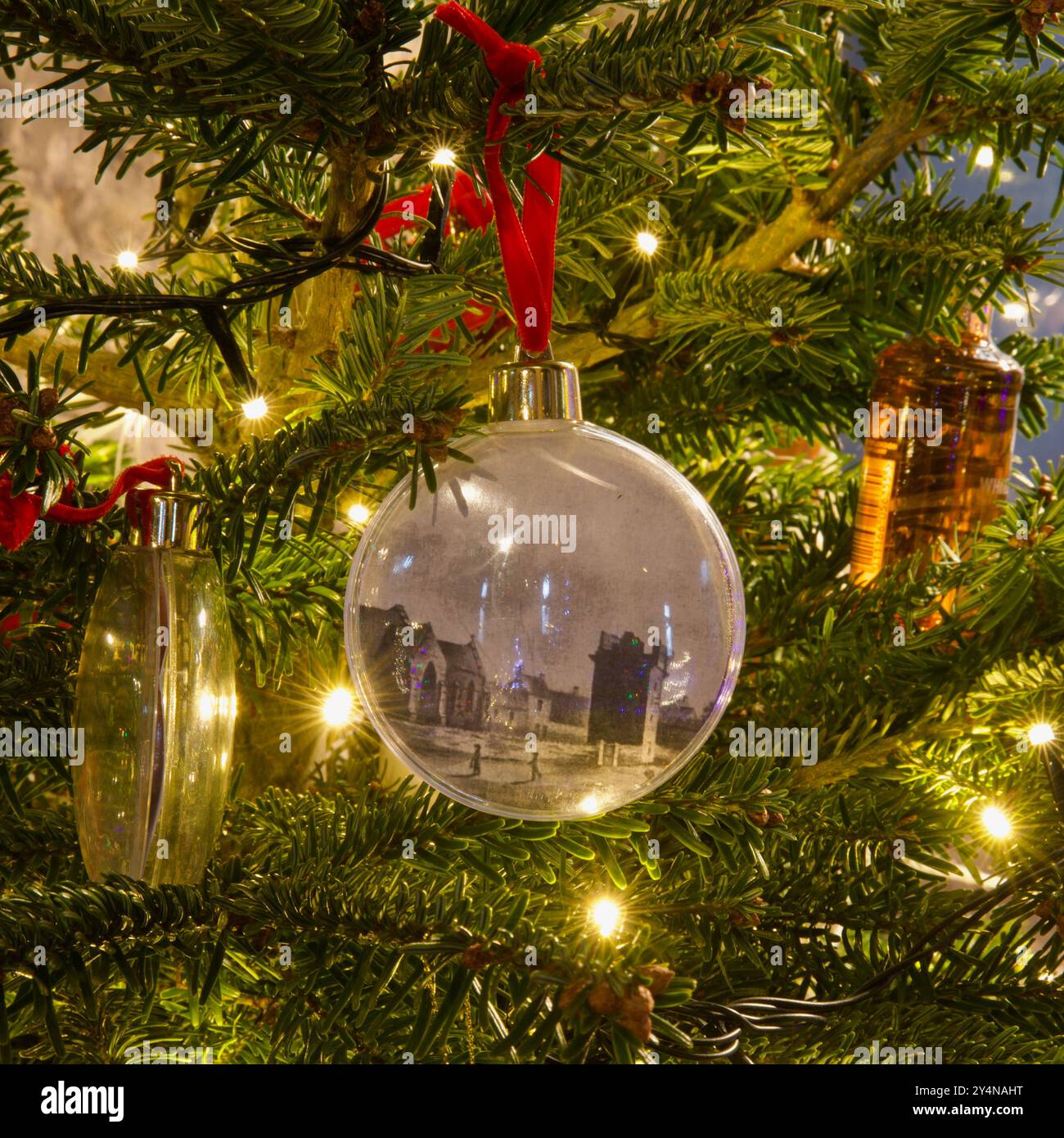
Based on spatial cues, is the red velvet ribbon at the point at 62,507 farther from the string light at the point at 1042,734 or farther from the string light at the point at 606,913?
the string light at the point at 1042,734

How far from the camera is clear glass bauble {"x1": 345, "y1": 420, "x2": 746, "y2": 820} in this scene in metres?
0.36

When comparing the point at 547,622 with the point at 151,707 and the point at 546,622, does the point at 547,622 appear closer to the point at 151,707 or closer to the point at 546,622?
the point at 546,622

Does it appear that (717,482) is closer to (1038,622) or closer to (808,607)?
(808,607)

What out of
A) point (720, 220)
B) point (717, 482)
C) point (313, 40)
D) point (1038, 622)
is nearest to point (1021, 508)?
point (1038, 622)

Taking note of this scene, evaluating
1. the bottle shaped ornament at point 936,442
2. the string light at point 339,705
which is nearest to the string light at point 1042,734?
the bottle shaped ornament at point 936,442

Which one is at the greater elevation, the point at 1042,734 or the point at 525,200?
the point at 525,200

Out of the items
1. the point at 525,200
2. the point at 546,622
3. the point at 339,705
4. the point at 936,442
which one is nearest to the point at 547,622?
the point at 546,622

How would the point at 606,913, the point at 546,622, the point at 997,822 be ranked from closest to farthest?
1. the point at 546,622
2. the point at 606,913
3. the point at 997,822

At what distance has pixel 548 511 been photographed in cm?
36

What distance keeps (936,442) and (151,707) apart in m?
0.45

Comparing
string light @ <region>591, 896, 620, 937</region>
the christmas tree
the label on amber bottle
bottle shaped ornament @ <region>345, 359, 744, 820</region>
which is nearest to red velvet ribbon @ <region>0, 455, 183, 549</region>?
the christmas tree

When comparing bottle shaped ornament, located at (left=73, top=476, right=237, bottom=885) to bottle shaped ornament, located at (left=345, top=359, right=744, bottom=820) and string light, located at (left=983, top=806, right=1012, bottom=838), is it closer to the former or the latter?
bottle shaped ornament, located at (left=345, top=359, right=744, bottom=820)

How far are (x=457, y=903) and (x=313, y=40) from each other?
0.28 meters

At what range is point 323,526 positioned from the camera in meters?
0.54
